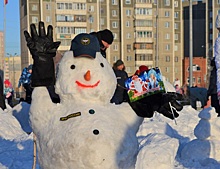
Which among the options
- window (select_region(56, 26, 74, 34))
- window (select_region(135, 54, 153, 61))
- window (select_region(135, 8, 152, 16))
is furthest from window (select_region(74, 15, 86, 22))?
window (select_region(135, 54, 153, 61))

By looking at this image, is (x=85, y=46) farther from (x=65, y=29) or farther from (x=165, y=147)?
(x=65, y=29)

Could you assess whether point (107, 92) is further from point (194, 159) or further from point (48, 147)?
point (194, 159)

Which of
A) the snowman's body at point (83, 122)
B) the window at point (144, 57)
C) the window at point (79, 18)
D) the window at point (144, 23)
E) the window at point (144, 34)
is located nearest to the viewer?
the snowman's body at point (83, 122)

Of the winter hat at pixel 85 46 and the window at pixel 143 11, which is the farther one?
the window at pixel 143 11

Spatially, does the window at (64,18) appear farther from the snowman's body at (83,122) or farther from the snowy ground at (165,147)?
the snowman's body at (83,122)

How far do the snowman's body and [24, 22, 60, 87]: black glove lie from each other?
8cm

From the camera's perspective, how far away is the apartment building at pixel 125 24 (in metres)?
44.7

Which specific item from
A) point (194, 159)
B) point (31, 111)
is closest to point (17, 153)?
point (194, 159)

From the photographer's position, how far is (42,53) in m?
3.14

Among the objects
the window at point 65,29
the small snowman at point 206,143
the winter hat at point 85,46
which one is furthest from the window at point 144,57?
the winter hat at point 85,46

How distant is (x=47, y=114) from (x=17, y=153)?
295cm

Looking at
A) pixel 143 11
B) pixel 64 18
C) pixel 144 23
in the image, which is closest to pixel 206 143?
pixel 64 18

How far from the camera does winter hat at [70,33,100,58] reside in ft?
10.3

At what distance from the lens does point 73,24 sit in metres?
45.5
